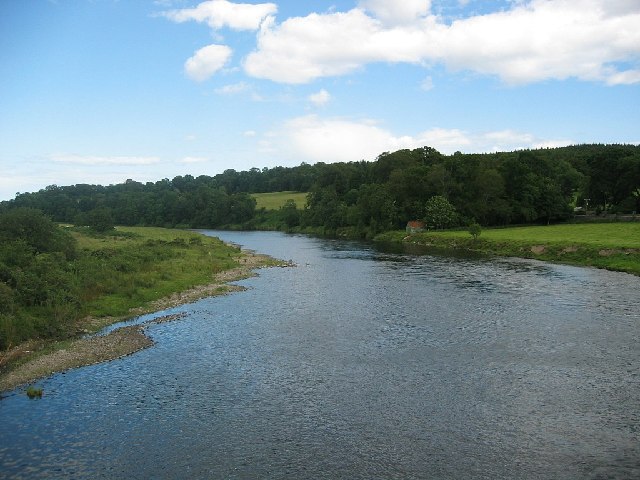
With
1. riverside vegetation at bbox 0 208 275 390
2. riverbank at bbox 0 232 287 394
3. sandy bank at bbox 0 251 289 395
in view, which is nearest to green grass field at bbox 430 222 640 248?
riverside vegetation at bbox 0 208 275 390

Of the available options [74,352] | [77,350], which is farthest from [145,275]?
[74,352]

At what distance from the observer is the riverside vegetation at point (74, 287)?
31078 mm

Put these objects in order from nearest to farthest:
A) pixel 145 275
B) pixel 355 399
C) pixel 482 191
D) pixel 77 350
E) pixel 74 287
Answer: pixel 355 399 < pixel 77 350 < pixel 74 287 < pixel 145 275 < pixel 482 191

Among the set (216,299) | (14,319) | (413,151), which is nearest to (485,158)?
(413,151)

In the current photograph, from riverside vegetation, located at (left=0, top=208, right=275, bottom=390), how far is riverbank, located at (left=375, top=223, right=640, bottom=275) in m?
40.8

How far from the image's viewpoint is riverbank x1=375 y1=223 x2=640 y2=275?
62562 millimetres

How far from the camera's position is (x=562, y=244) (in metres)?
73.2

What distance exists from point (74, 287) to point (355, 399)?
27.9m

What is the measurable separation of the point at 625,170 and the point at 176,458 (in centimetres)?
11587

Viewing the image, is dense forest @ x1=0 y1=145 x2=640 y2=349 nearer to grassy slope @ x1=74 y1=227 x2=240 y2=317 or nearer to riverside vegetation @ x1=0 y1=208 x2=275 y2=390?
riverside vegetation @ x1=0 y1=208 x2=275 y2=390

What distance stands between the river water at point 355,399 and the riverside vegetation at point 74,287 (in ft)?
14.8

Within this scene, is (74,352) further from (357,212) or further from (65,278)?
(357,212)

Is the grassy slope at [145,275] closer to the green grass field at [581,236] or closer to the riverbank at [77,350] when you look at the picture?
the riverbank at [77,350]

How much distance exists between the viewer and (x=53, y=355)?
29375 mm
